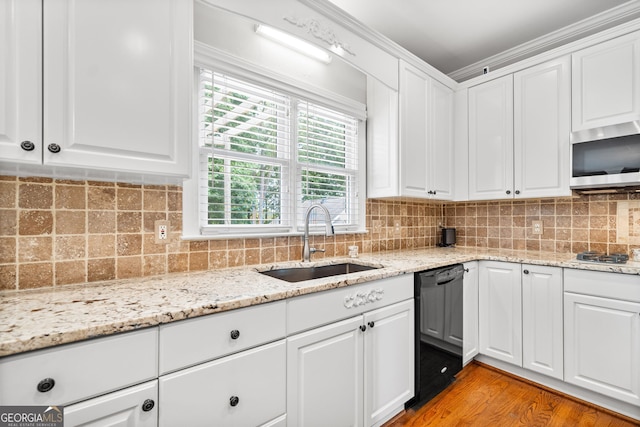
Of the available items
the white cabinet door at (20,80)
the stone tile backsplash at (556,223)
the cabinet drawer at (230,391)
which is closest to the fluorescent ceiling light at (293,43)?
the white cabinet door at (20,80)

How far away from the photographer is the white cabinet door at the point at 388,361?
1.68 metres

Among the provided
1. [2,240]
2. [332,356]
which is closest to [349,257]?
[332,356]

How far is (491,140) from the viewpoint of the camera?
2.80 m

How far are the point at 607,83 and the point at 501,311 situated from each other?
1816 millimetres

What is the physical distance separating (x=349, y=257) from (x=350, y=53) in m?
1.46

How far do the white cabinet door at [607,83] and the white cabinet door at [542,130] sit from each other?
0.23ft

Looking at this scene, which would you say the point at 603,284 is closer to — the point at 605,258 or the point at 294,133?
the point at 605,258

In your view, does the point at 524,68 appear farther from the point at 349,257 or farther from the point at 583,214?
the point at 349,257

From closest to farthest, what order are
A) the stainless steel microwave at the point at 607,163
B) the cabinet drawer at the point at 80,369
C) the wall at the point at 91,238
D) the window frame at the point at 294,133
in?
the cabinet drawer at the point at 80,369 → the wall at the point at 91,238 → the window frame at the point at 294,133 → the stainless steel microwave at the point at 607,163

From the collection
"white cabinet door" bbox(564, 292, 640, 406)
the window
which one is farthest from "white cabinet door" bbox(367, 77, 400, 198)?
"white cabinet door" bbox(564, 292, 640, 406)

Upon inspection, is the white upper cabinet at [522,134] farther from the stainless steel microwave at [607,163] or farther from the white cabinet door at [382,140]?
the white cabinet door at [382,140]

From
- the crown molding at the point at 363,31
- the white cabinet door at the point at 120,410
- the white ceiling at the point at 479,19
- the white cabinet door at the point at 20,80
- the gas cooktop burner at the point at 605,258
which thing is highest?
the white ceiling at the point at 479,19

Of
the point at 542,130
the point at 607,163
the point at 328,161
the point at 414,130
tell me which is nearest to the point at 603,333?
the point at 607,163

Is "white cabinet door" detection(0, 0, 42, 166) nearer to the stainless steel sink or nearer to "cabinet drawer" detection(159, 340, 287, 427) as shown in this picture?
"cabinet drawer" detection(159, 340, 287, 427)
